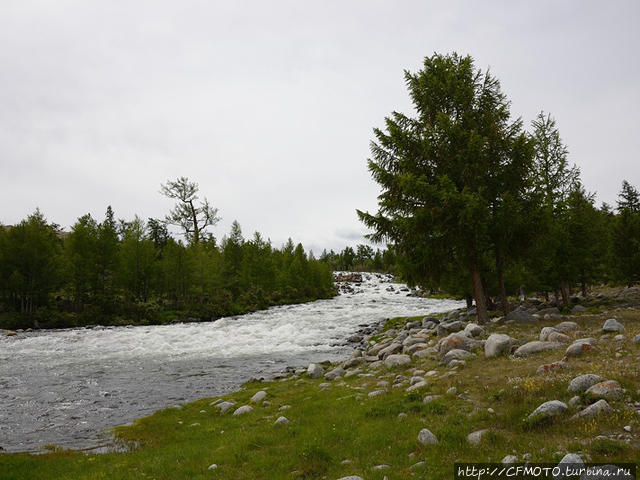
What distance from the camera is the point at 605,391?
7.59 m

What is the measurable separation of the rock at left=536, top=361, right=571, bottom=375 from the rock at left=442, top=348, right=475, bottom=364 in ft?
12.0

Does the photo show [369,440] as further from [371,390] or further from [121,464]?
[121,464]

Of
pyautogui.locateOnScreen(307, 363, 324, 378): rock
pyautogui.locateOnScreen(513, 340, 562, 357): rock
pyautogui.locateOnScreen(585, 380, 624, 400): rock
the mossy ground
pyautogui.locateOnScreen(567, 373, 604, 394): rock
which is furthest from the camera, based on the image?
pyautogui.locateOnScreen(307, 363, 324, 378): rock

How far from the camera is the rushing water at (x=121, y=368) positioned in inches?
547

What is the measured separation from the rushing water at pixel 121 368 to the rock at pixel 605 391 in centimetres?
1365

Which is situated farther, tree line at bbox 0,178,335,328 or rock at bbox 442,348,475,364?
tree line at bbox 0,178,335,328

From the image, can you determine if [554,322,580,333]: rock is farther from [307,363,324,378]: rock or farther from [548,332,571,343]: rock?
[307,363,324,378]: rock

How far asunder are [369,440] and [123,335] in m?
32.9

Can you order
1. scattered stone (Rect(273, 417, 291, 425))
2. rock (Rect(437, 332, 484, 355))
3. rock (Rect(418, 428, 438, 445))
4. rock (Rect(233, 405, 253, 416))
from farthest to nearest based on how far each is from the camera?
rock (Rect(437, 332, 484, 355)), rock (Rect(233, 405, 253, 416)), scattered stone (Rect(273, 417, 291, 425)), rock (Rect(418, 428, 438, 445))

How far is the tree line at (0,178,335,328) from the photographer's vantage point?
45094mm

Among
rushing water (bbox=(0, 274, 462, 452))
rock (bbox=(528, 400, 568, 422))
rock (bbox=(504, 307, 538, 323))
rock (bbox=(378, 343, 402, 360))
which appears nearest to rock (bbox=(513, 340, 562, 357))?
rock (bbox=(528, 400, 568, 422))

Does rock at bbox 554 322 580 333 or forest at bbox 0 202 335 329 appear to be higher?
forest at bbox 0 202 335 329

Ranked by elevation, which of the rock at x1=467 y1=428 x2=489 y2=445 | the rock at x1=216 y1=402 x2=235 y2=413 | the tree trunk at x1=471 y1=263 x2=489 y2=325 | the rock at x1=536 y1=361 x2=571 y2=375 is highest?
the tree trunk at x1=471 y1=263 x2=489 y2=325

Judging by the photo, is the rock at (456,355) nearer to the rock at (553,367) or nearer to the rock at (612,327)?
the rock at (553,367)
